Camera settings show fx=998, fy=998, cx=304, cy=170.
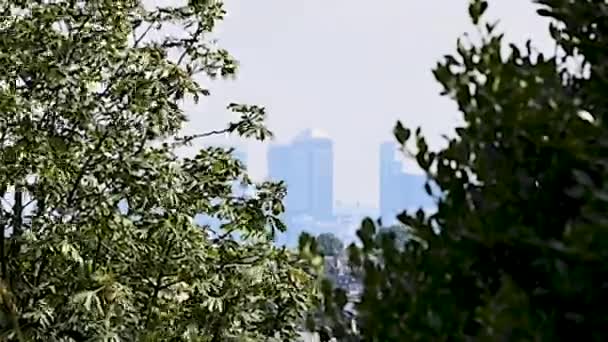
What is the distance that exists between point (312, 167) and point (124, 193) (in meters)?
1.10

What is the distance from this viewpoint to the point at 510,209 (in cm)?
86

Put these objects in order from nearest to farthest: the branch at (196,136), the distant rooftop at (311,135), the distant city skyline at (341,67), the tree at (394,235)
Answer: the tree at (394,235) < the branch at (196,136) < the distant city skyline at (341,67) < the distant rooftop at (311,135)

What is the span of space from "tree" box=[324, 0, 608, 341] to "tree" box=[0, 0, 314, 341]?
1634mm

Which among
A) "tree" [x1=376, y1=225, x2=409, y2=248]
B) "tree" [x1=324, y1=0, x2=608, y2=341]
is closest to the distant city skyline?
"tree" [x1=376, y1=225, x2=409, y2=248]

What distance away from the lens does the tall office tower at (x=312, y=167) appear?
3.46m

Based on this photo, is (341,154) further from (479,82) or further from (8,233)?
(479,82)

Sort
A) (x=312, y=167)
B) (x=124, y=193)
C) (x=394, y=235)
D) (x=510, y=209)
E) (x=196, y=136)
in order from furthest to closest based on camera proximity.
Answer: (x=312, y=167) → (x=196, y=136) → (x=124, y=193) → (x=394, y=235) → (x=510, y=209)

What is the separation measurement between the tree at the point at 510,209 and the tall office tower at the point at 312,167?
2.42 m

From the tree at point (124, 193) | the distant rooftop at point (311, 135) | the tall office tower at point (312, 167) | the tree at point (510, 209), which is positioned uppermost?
the distant rooftop at point (311, 135)

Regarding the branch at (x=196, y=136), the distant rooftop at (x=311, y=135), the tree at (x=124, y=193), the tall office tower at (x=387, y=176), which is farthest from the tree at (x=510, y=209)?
the distant rooftop at (x=311, y=135)

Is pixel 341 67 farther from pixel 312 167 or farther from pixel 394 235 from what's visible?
pixel 394 235

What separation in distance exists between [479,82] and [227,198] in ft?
5.97

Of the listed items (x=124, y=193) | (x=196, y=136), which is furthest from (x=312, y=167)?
(x=124, y=193)

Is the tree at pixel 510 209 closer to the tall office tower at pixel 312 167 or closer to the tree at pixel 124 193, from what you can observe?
the tree at pixel 124 193
